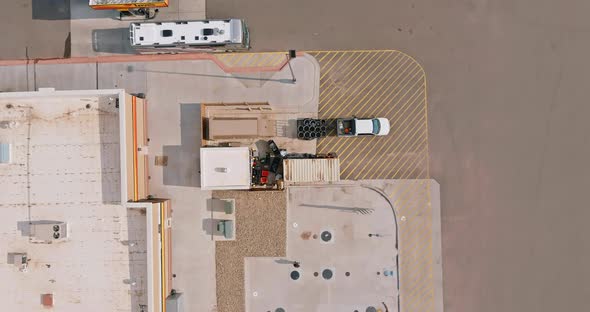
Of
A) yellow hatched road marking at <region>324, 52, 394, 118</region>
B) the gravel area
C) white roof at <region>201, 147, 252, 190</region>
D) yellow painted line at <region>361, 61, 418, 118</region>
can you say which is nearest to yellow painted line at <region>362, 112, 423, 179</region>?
yellow painted line at <region>361, 61, 418, 118</region>

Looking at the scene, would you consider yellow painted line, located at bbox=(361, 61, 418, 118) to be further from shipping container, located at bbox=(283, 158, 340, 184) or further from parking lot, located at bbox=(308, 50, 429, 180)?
shipping container, located at bbox=(283, 158, 340, 184)

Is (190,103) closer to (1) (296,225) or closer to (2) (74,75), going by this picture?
(2) (74,75)

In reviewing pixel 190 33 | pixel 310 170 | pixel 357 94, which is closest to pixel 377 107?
pixel 357 94

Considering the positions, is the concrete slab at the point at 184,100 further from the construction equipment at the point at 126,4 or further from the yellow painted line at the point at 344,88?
the construction equipment at the point at 126,4

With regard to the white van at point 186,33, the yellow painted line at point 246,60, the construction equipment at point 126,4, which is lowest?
the yellow painted line at point 246,60

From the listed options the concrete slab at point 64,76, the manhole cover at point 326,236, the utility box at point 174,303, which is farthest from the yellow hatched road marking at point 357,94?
the concrete slab at point 64,76

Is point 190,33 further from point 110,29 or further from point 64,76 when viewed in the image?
point 64,76
